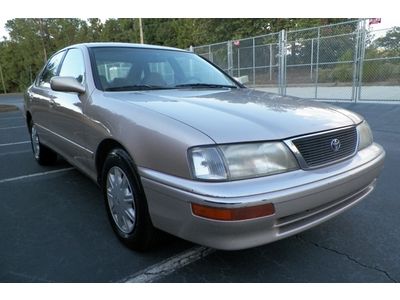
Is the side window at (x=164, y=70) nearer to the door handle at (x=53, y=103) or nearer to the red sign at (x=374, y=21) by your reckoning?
the door handle at (x=53, y=103)

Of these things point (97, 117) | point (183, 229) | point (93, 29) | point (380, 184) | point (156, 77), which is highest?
point (93, 29)

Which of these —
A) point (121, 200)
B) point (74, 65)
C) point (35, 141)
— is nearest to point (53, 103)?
point (74, 65)

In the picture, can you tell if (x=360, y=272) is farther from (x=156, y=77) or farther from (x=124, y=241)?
(x=156, y=77)

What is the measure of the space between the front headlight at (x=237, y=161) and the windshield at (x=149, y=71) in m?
1.33

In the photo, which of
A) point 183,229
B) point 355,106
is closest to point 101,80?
point 183,229

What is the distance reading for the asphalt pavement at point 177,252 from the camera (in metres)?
2.25

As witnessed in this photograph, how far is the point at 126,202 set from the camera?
2500 millimetres

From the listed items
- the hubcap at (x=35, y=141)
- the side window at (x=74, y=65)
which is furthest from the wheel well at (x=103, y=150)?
the hubcap at (x=35, y=141)

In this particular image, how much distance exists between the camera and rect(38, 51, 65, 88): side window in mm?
4137

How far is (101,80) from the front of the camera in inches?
118

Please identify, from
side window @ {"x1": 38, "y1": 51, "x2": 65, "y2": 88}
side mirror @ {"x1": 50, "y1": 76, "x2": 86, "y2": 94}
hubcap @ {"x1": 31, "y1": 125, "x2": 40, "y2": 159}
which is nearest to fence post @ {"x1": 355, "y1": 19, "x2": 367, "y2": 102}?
side window @ {"x1": 38, "y1": 51, "x2": 65, "y2": 88}

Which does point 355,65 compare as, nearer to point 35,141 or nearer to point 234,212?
point 35,141

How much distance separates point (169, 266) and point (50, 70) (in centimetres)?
315

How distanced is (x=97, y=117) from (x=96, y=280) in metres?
1.19
